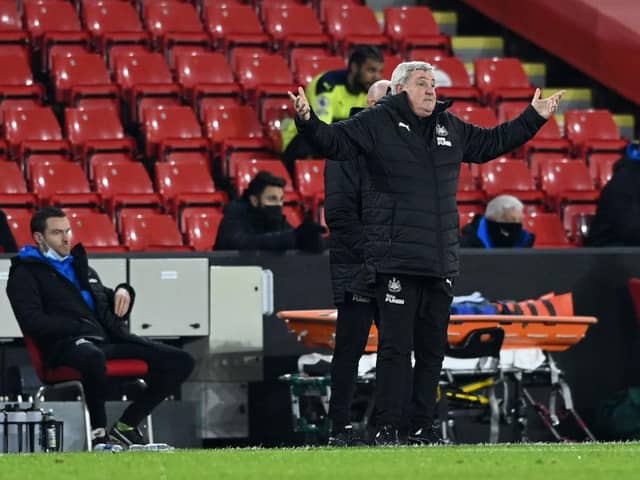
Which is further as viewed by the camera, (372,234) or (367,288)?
(367,288)

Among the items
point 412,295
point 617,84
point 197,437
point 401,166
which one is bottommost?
point 197,437

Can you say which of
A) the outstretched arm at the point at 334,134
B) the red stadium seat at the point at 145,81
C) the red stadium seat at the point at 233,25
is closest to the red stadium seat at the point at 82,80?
the red stadium seat at the point at 145,81

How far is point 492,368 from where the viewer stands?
12164 mm

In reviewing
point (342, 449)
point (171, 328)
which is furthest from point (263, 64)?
point (342, 449)

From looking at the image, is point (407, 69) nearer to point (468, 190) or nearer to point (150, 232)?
point (150, 232)

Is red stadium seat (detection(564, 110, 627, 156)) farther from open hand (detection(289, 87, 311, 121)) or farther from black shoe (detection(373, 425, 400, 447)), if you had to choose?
open hand (detection(289, 87, 311, 121))

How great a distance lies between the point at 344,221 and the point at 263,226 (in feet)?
10.1

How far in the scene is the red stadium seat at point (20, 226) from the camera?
13.2 metres

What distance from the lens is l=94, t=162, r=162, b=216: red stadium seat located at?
13.9 metres

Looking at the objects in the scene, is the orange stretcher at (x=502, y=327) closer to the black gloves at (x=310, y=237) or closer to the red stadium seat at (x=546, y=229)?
the black gloves at (x=310, y=237)

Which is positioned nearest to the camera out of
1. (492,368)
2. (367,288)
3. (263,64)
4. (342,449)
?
(342,449)

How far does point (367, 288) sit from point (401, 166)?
→ 90cm

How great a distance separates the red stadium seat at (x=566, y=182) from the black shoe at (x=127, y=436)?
520cm

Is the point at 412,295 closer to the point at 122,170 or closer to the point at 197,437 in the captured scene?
the point at 197,437
